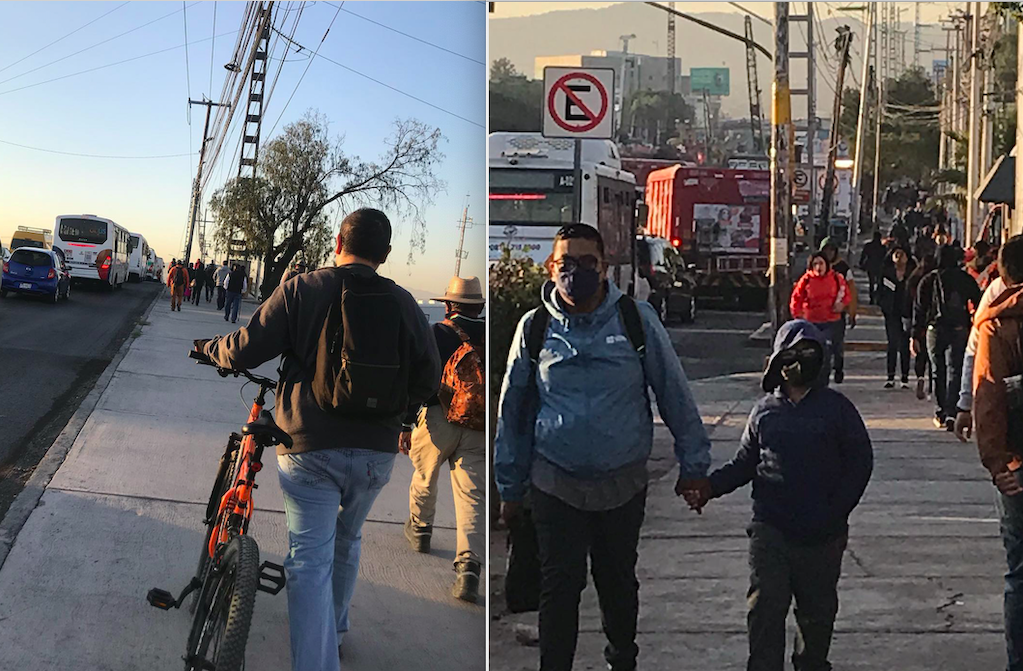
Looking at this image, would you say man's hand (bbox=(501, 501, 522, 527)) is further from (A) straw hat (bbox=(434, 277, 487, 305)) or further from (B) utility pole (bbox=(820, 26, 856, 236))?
(B) utility pole (bbox=(820, 26, 856, 236))

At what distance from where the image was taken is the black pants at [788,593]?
10.5ft

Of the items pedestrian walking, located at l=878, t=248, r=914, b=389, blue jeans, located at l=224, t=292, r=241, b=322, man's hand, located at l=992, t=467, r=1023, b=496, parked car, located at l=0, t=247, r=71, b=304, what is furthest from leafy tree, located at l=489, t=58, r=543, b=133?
parked car, located at l=0, t=247, r=71, b=304

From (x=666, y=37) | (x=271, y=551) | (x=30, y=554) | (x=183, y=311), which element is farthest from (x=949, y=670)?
(x=183, y=311)

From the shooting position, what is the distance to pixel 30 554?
4.13m

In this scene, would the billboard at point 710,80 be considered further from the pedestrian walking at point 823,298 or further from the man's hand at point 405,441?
the man's hand at point 405,441

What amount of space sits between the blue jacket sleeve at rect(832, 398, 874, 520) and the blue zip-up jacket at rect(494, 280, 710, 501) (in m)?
0.37

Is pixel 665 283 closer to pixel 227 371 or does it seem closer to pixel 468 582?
pixel 468 582

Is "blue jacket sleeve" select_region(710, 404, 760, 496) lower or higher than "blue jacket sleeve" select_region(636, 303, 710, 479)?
lower

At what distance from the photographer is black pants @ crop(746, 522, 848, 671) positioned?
321cm

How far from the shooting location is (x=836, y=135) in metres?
7.87

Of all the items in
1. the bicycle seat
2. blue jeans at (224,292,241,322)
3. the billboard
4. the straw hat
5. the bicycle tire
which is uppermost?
the billboard

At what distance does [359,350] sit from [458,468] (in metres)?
1.52

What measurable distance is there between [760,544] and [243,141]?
2.68 metres

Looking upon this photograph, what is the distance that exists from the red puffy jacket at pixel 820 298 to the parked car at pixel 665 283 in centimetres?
72
